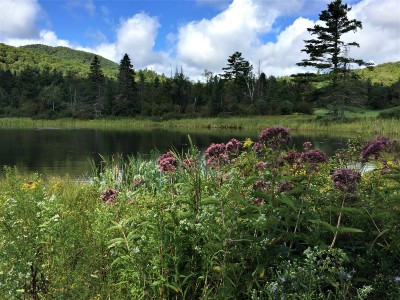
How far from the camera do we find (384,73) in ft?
365

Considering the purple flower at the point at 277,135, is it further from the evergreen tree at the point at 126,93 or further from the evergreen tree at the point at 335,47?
the evergreen tree at the point at 126,93

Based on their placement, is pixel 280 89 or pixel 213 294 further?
pixel 280 89

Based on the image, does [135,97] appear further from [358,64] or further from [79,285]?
[79,285]

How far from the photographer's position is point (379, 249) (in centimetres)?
328

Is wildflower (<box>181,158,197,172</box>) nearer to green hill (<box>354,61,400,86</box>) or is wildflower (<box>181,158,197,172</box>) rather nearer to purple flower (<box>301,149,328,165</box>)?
purple flower (<box>301,149,328,165</box>)

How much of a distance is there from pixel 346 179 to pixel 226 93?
63.2 meters

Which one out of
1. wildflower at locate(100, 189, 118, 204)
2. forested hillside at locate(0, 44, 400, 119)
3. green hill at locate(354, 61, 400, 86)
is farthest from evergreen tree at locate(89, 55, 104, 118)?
wildflower at locate(100, 189, 118, 204)

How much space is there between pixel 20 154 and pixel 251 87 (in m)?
59.9

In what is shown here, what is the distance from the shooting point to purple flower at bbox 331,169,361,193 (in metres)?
2.87

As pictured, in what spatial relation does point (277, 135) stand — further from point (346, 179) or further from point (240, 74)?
point (240, 74)

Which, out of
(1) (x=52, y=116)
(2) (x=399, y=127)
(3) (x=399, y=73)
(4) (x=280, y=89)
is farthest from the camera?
(3) (x=399, y=73)

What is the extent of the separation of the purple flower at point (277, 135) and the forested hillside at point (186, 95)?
42.9m

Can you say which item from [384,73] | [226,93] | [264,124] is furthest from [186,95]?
[384,73]

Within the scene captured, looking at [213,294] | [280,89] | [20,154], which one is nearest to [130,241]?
[213,294]
